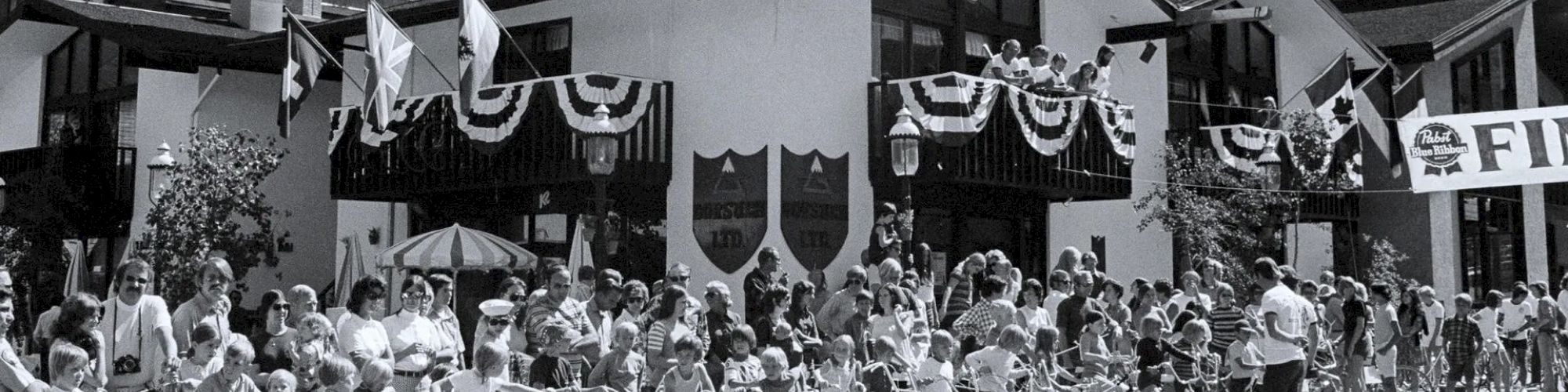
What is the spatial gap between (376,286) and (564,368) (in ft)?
4.26

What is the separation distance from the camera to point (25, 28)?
26.7 m

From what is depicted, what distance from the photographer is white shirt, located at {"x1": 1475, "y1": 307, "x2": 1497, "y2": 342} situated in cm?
1752

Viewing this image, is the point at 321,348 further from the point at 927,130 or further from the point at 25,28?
the point at 25,28

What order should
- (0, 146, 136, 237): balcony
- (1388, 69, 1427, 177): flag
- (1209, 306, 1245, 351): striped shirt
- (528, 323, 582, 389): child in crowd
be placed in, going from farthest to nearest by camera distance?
(0, 146, 136, 237): balcony < (1388, 69, 1427, 177): flag < (1209, 306, 1245, 351): striped shirt < (528, 323, 582, 389): child in crowd

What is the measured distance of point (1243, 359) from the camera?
12.1m

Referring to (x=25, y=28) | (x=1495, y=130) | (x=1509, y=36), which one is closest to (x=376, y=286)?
(x=1495, y=130)

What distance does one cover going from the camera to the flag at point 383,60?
17250mm

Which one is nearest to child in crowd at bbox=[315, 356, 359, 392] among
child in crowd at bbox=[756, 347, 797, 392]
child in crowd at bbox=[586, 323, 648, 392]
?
child in crowd at bbox=[586, 323, 648, 392]

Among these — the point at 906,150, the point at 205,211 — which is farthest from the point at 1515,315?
the point at 205,211

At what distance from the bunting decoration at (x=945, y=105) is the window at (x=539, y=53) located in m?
4.68

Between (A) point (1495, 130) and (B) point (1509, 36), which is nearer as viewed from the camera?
(A) point (1495, 130)

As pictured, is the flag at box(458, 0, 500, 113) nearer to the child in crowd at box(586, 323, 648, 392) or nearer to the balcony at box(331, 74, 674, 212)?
the balcony at box(331, 74, 674, 212)

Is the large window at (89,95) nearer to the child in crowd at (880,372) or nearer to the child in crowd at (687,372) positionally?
the child in crowd at (687,372)

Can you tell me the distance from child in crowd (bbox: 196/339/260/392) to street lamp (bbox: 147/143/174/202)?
14.2 metres
